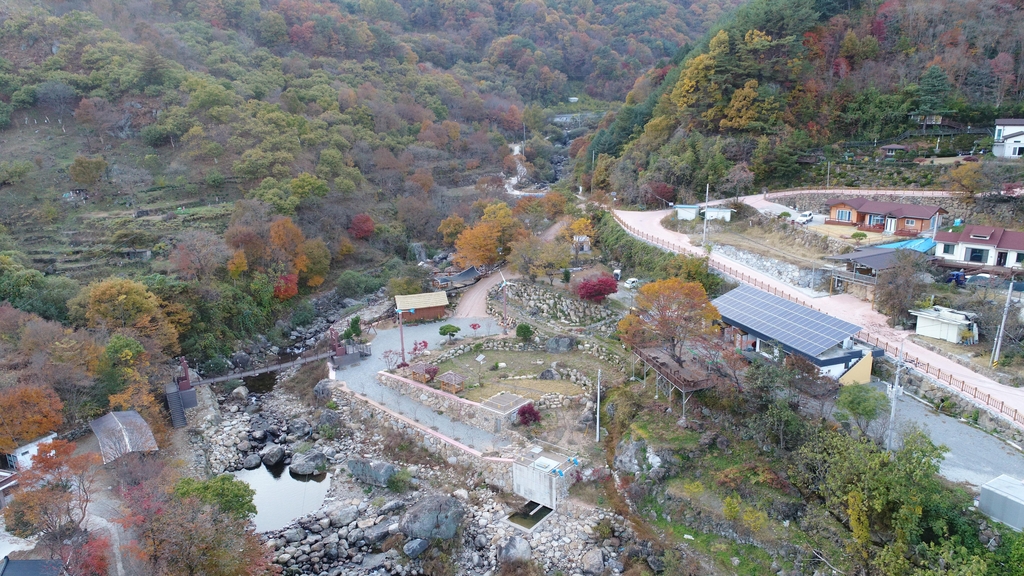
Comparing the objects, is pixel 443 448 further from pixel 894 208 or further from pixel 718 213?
pixel 894 208

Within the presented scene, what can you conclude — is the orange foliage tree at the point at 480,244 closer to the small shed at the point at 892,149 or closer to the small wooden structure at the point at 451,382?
the small wooden structure at the point at 451,382

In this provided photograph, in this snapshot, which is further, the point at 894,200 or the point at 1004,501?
the point at 894,200

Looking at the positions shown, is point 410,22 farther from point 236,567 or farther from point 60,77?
point 236,567

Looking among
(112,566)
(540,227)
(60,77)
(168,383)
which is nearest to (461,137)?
(540,227)

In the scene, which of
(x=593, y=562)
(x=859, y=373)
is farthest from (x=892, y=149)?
(x=593, y=562)

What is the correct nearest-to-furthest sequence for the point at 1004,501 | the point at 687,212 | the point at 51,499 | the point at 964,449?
the point at 1004,501, the point at 51,499, the point at 964,449, the point at 687,212

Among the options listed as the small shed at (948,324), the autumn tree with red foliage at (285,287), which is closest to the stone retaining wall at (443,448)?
the autumn tree with red foliage at (285,287)
